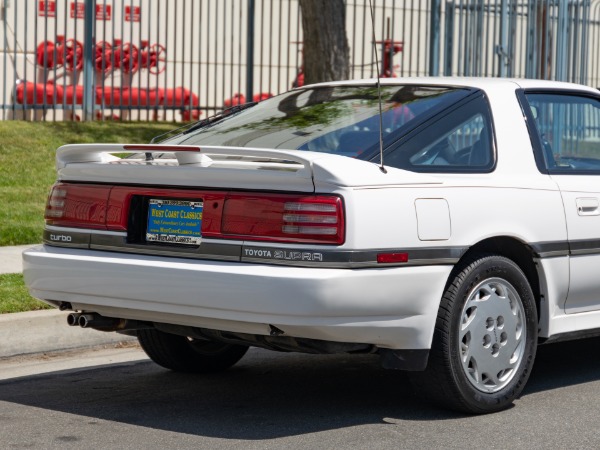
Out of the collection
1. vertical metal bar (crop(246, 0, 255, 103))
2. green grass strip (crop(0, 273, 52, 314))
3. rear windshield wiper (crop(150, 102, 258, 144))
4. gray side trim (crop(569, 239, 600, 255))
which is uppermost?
vertical metal bar (crop(246, 0, 255, 103))

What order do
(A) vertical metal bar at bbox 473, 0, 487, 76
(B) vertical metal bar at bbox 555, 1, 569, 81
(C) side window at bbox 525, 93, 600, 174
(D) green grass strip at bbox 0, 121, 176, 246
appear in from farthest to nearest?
(B) vertical metal bar at bbox 555, 1, 569, 81 < (A) vertical metal bar at bbox 473, 0, 487, 76 < (D) green grass strip at bbox 0, 121, 176, 246 < (C) side window at bbox 525, 93, 600, 174

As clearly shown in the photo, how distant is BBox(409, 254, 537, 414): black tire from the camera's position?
530 cm

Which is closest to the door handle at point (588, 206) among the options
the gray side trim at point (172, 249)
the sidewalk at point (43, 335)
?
the gray side trim at point (172, 249)

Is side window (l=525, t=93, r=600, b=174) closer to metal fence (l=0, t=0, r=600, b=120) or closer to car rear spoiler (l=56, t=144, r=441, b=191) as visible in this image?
car rear spoiler (l=56, t=144, r=441, b=191)

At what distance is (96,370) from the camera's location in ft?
21.9

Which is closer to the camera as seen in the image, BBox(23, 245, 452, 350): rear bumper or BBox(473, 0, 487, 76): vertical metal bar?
BBox(23, 245, 452, 350): rear bumper

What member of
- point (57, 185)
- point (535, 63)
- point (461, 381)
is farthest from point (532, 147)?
point (535, 63)

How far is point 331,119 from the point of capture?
19.3ft

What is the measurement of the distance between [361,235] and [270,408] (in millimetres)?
1167

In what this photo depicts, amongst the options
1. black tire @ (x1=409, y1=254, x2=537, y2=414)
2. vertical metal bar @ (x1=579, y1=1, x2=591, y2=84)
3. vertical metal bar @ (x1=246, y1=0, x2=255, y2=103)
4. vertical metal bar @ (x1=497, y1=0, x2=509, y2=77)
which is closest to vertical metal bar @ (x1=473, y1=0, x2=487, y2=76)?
vertical metal bar @ (x1=497, y1=0, x2=509, y2=77)

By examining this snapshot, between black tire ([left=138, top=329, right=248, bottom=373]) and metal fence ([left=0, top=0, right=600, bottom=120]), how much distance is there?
8165 mm

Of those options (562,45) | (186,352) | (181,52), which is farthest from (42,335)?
(562,45)

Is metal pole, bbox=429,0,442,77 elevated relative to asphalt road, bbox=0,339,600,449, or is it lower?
elevated

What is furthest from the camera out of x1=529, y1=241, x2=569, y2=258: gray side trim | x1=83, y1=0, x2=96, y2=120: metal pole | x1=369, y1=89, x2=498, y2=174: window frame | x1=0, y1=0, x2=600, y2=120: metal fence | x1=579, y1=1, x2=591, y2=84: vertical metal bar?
x1=579, y1=1, x2=591, y2=84: vertical metal bar
